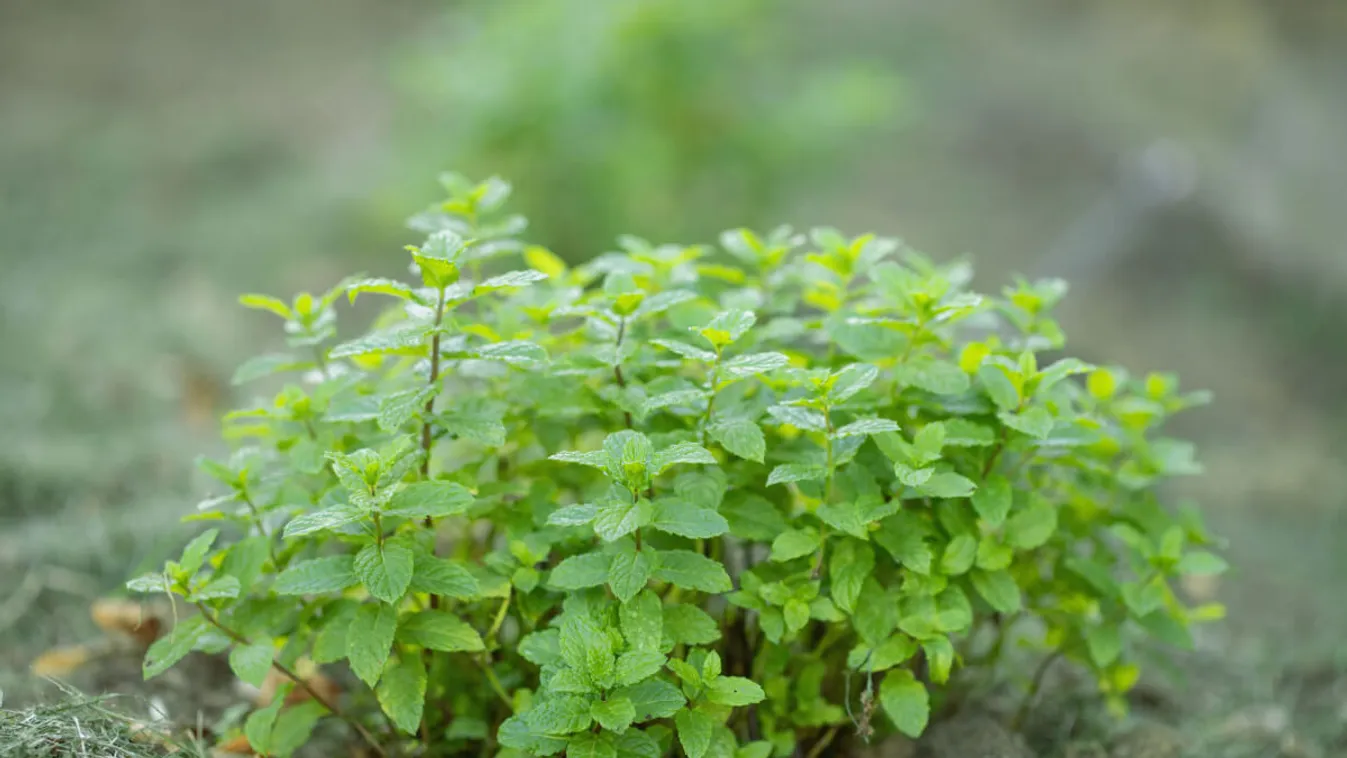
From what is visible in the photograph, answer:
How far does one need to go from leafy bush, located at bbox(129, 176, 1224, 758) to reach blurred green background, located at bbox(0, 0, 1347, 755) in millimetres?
586

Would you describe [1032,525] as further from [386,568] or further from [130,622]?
[130,622]

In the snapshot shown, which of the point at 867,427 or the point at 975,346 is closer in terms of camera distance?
the point at 867,427

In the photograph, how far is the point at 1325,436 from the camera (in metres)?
3.57

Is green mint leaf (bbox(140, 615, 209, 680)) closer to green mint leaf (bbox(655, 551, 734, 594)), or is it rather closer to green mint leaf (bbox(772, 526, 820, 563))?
green mint leaf (bbox(655, 551, 734, 594))

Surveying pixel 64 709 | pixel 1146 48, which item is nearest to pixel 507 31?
pixel 64 709

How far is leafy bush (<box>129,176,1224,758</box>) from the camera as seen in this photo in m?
1.05

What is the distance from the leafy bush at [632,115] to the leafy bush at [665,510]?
1831 millimetres

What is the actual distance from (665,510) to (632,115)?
2.34m

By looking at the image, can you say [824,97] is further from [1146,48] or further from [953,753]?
[1146,48]

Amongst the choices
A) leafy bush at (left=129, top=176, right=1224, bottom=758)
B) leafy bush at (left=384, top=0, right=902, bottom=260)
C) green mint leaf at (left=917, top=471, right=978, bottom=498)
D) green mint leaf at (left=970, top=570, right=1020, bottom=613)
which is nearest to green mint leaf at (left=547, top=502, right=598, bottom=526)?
leafy bush at (left=129, top=176, right=1224, bottom=758)

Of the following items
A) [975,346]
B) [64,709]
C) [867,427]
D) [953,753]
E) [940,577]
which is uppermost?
[975,346]

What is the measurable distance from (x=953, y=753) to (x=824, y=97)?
8.08 feet

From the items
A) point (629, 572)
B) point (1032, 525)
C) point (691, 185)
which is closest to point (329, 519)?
point (629, 572)

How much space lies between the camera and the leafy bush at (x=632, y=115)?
3.12 meters
